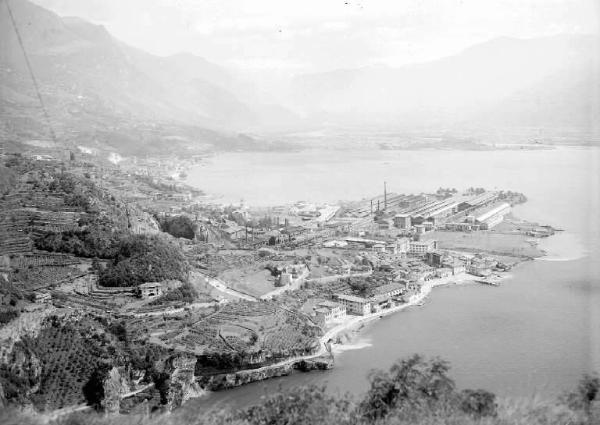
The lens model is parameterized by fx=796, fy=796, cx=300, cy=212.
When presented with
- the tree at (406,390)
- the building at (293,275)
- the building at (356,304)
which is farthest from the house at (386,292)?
the tree at (406,390)

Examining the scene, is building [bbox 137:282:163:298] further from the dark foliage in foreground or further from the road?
the dark foliage in foreground

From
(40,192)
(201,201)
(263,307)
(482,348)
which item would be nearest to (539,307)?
(482,348)

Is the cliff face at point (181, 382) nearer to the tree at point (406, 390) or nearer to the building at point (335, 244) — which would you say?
the tree at point (406, 390)

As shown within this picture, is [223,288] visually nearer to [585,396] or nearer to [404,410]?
[404,410]

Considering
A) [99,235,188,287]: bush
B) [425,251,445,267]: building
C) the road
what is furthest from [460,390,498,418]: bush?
[425,251,445,267]: building

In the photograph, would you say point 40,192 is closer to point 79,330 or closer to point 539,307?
point 79,330

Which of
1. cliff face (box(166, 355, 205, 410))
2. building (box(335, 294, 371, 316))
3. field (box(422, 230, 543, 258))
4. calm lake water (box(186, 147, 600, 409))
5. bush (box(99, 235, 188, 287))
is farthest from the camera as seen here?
field (box(422, 230, 543, 258))
